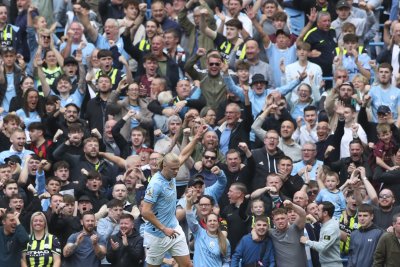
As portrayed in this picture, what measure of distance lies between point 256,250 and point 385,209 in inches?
83.0

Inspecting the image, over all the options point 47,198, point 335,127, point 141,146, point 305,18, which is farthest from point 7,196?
point 305,18

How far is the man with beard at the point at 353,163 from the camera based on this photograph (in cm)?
2632

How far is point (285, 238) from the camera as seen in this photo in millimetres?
24891

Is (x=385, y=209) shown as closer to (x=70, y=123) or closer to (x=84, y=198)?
(x=84, y=198)

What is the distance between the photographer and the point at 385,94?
1104 inches

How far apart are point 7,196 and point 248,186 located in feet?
12.4

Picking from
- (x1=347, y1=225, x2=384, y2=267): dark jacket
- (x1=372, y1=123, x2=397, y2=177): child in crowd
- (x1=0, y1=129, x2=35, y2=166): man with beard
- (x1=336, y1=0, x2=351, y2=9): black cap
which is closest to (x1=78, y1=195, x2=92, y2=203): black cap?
(x1=0, y1=129, x2=35, y2=166): man with beard

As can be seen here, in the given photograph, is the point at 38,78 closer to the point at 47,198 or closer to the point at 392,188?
the point at 47,198

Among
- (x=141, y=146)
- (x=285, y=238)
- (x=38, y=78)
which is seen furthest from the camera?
(x=38, y=78)

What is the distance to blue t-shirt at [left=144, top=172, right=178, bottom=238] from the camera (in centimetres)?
2255

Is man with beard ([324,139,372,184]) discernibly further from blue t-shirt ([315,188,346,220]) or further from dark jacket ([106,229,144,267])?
dark jacket ([106,229,144,267])

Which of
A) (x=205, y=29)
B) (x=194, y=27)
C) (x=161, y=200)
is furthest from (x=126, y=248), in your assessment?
(x=194, y=27)

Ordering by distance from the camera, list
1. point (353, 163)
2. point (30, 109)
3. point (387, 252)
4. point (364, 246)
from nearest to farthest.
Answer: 1. point (387, 252)
2. point (364, 246)
3. point (353, 163)
4. point (30, 109)

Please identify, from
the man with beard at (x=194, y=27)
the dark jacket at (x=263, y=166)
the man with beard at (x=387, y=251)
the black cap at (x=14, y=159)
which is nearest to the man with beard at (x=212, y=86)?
the man with beard at (x=194, y=27)
